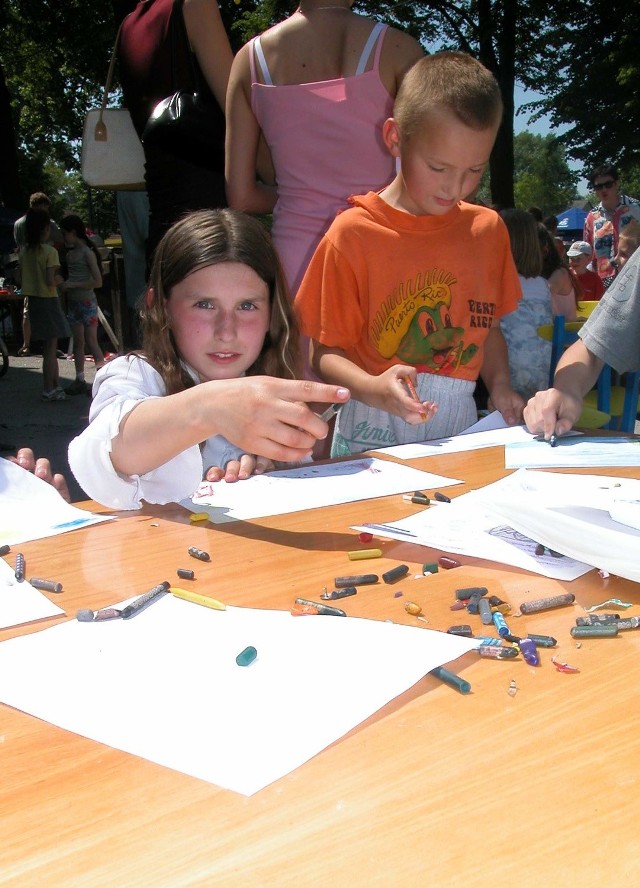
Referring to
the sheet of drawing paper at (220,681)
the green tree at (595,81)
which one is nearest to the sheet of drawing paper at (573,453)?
the sheet of drawing paper at (220,681)

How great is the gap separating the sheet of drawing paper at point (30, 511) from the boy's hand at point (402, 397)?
0.60 m

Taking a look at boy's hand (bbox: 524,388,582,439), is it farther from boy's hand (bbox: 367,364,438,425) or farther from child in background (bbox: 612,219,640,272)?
child in background (bbox: 612,219,640,272)

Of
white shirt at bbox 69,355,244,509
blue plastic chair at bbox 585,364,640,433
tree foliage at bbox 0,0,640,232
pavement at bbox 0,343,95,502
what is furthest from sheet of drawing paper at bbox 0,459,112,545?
tree foliage at bbox 0,0,640,232

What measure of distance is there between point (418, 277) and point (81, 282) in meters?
7.91

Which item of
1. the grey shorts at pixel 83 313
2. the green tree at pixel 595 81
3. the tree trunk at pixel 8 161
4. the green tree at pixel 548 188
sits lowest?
the grey shorts at pixel 83 313

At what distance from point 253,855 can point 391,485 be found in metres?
1.06

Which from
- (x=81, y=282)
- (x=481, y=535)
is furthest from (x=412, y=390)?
(x=81, y=282)

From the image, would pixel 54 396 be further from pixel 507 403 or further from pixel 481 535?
pixel 481 535

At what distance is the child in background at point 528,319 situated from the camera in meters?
4.13

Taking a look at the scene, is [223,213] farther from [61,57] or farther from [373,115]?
[61,57]

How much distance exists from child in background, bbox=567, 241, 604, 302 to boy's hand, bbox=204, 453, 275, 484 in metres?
7.41

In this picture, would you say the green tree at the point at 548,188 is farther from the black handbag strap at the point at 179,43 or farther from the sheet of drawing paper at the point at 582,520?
the sheet of drawing paper at the point at 582,520

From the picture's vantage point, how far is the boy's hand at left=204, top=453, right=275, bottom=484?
66.6 inches

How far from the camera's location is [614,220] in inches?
361
